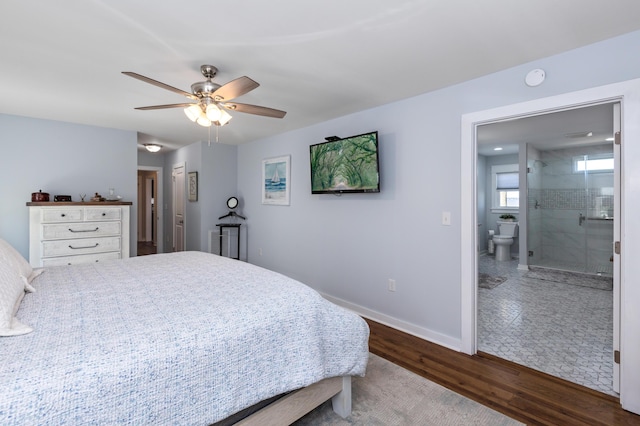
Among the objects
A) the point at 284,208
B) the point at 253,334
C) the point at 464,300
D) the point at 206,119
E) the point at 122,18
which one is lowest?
the point at 464,300

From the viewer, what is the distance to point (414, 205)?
2947 mm

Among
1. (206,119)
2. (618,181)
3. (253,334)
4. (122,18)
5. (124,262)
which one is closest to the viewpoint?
(253,334)

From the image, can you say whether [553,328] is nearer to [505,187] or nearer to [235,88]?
[235,88]

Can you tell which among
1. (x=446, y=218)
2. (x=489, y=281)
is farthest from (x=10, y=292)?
(x=489, y=281)

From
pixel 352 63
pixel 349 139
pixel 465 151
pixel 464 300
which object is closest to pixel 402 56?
pixel 352 63

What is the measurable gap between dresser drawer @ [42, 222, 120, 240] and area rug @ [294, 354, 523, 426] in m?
3.37

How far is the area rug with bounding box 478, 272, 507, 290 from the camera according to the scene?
4509 millimetres

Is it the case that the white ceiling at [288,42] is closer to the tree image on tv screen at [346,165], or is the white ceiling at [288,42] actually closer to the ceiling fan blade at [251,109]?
the ceiling fan blade at [251,109]

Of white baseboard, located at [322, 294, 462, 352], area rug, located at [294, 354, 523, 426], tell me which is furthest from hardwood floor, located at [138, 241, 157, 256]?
area rug, located at [294, 354, 523, 426]

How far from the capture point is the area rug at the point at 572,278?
455 cm

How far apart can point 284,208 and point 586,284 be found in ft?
15.2

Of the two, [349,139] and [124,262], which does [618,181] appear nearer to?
[349,139]

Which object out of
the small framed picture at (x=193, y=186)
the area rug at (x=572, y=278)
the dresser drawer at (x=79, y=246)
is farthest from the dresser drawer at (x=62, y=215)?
the area rug at (x=572, y=278)

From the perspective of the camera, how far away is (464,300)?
8.52 ft
